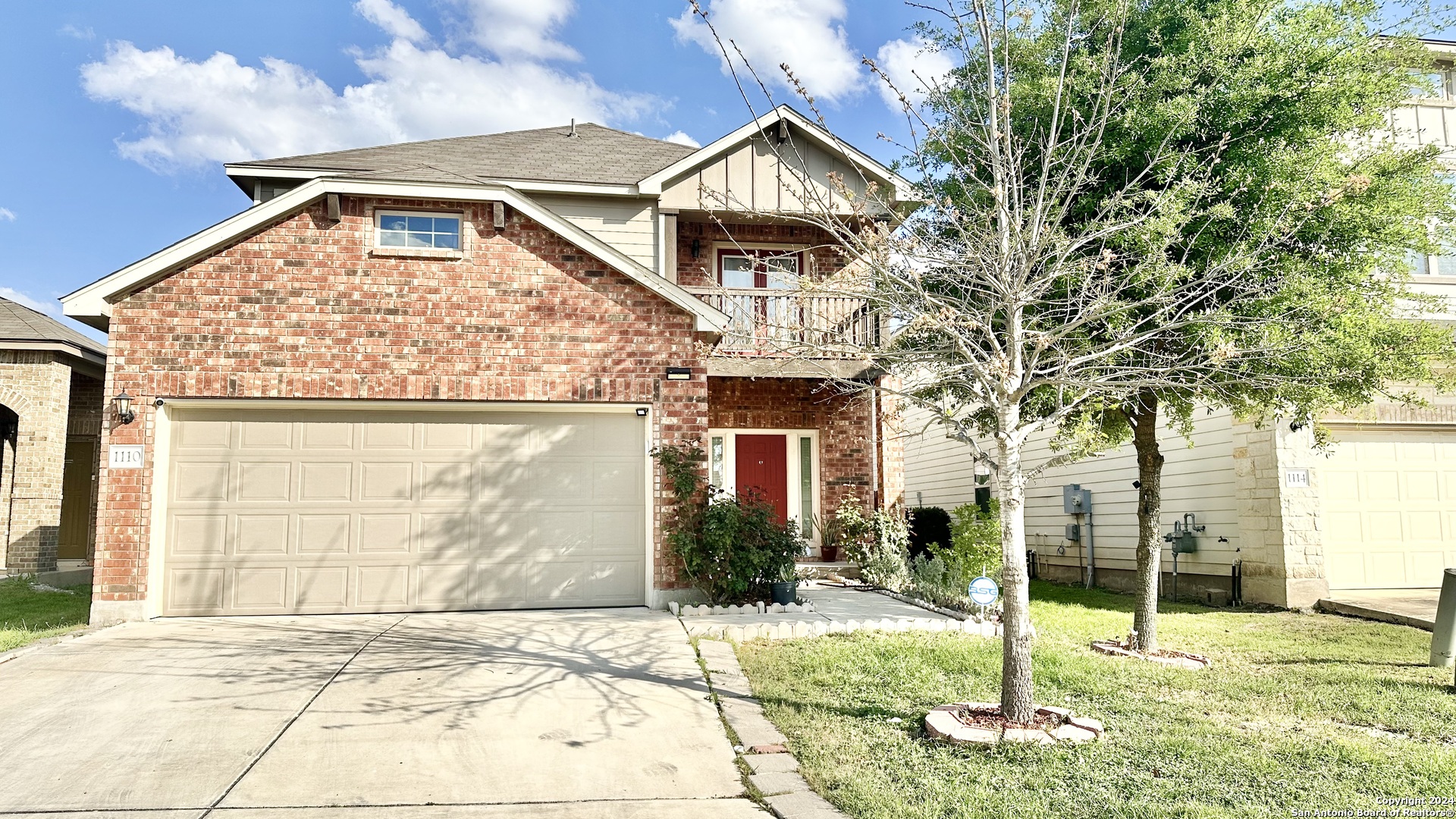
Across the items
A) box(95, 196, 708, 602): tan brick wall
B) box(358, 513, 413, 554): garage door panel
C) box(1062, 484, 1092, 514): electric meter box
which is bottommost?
box(358, 513, 413, 554): garage door panel

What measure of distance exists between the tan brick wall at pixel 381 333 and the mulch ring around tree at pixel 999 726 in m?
4.47

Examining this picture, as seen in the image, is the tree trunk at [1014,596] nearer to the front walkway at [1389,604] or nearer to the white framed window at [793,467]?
the front walkway at [1389,604]

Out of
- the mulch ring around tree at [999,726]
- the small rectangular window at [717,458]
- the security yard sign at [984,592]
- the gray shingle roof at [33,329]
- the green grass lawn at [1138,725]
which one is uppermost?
the gray shingle roof at [33,329]

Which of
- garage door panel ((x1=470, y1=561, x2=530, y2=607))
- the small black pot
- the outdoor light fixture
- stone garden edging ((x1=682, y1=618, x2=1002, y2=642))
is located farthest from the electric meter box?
the outdoor light fixture

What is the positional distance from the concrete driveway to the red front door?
5810 millimetres

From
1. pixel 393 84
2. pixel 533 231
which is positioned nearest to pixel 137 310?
pixel 533 231

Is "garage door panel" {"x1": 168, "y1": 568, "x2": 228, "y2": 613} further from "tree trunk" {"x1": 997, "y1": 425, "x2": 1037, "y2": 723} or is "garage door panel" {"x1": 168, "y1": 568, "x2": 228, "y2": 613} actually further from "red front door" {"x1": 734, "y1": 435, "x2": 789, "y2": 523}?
"tree trunk" {"x1": 997, "y1": 425, "x2": 1037, "y2": 723}

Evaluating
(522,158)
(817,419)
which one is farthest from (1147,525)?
(522,158)

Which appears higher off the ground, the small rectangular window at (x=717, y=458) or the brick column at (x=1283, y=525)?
the small rectangular window at (x=717, y=458)

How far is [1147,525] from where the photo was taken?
840 cm

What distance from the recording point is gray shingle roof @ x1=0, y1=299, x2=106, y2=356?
498 inches

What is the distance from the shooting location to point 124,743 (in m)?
5.20

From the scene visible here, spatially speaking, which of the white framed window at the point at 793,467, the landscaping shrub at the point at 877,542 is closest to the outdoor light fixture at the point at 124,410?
the white framed window at the point at 793,467

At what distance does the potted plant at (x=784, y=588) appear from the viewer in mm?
9414
